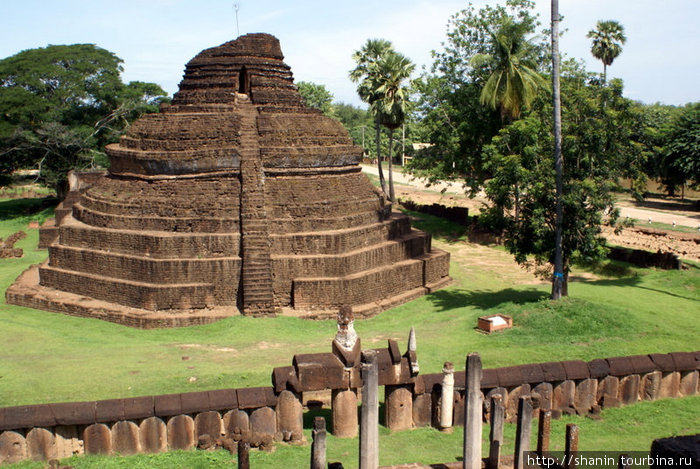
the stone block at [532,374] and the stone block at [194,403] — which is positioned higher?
the stone block at [532,374]

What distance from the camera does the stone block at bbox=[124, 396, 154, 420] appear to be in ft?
32.1

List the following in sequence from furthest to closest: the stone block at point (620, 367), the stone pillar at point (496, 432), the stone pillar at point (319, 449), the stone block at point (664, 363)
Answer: the stone block at point (664, 363), the stone block at point (620, 367), the stone pillar at point (496, 432), the stone pillar at point (319, 449)

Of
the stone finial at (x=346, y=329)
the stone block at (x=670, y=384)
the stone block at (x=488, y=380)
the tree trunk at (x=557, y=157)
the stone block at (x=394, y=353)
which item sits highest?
the tree trunk at (x=557, y=157)

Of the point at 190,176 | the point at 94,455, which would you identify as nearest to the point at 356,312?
the point at 190,176

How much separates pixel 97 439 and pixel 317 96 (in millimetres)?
63640

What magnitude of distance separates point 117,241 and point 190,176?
2809mm

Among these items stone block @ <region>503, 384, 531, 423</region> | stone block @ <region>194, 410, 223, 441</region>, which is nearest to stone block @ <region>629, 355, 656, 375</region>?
stone block @ <region>503, 384, 531, 423</region>

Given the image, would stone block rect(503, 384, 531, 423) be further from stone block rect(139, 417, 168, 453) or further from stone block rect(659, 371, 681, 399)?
stone block rect(139, 417, 168, 453)

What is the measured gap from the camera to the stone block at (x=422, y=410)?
10984 millimetres

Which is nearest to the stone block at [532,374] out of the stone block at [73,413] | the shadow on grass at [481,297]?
the shadow on grass at [481,297]

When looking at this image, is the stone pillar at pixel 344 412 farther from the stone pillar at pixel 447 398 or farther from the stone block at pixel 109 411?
the stone block at pixel 109 411

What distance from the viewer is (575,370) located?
11.5 meters

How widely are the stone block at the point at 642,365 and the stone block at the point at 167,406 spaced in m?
7.88

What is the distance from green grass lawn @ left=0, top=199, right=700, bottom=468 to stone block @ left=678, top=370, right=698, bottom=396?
277 millimetres
